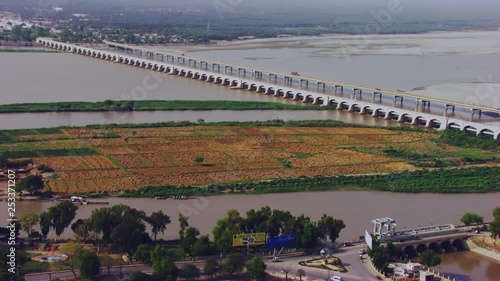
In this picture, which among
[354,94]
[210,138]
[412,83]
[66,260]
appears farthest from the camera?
[412,83]

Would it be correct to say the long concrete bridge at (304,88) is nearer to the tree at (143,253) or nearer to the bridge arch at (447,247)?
the bridge arch at (447,247)

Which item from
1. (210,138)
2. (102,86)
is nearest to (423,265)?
Result: (210,138)

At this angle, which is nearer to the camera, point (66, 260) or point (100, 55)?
point (66, 260)

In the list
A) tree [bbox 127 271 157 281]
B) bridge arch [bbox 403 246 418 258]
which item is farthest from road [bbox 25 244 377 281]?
bridge arch [bbox 403 246 418 258]

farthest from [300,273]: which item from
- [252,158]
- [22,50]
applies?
[22,50]

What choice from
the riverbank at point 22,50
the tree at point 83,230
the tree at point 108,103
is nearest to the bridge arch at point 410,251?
the tree at point 83,230

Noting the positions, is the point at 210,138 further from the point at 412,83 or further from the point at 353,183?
the point at 412,83

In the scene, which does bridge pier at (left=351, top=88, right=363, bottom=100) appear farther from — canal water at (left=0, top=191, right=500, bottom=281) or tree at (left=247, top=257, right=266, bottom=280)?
tree at (left=247, top=257, right=266, bottom=280)
